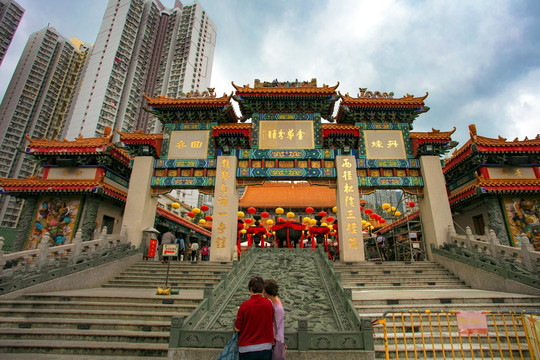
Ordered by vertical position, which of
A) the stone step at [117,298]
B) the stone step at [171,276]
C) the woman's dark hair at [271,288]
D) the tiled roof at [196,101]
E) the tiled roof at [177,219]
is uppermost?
the tiled roof at [196,101]

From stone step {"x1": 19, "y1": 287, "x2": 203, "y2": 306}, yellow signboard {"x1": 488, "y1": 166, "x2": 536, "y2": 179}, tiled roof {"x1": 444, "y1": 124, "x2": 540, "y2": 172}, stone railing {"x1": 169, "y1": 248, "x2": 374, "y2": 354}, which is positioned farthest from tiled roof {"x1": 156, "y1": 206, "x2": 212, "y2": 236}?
yellow signboard {"x1": 488, "y1": 166, "x2": 536, "y2": 179}

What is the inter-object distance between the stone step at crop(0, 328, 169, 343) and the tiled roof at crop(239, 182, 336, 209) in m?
22.9

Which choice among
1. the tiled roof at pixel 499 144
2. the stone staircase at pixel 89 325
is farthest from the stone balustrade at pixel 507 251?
the stone staircase at pixel 89 325

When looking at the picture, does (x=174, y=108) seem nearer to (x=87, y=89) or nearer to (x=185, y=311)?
(x=185, y=311)

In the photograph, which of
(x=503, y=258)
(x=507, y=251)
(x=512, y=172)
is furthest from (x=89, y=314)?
(x=512, y=172)

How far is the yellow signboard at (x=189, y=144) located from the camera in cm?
1550

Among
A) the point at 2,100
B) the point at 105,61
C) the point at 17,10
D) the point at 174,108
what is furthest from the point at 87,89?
the point at 174,108

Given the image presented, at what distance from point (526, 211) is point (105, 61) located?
210 ft

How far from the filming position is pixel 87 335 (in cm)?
553

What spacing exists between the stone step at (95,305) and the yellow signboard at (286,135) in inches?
406

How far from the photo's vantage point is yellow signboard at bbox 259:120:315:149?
15.4 meters

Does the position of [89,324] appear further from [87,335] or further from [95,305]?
[95,305]

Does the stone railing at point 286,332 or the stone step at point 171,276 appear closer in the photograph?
the stone railing at point 286,332

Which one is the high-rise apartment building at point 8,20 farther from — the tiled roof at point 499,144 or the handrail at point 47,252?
the tiled roof at point 499,144
